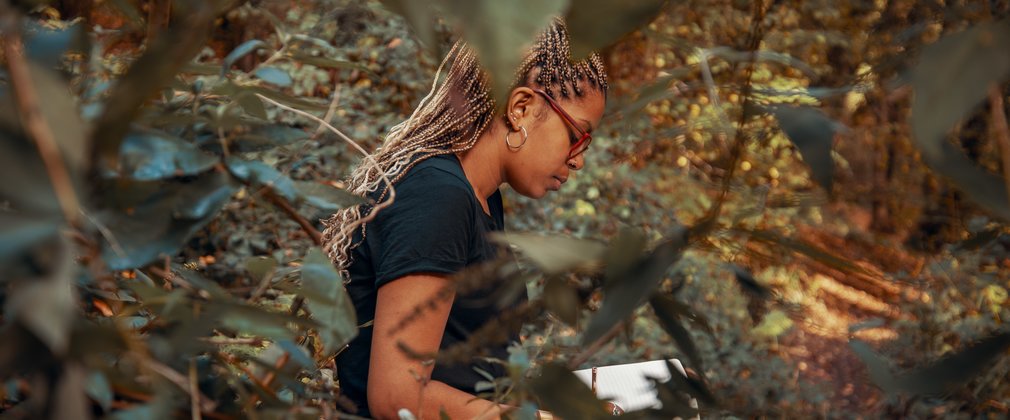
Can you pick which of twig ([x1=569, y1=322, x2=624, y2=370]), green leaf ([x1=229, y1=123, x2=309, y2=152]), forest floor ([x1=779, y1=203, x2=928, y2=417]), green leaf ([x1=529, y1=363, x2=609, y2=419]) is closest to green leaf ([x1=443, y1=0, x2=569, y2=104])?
twig ([x1=569, y1=322, x2=624, y2=370])

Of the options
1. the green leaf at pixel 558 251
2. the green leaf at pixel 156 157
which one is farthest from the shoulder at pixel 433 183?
the green leaf at pixel 558 251

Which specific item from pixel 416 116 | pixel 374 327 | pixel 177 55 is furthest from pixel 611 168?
pixel 177 55

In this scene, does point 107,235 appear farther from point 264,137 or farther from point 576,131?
point 576,131

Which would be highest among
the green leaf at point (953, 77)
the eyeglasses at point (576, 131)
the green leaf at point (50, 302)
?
the green leaf at point (953, 77)

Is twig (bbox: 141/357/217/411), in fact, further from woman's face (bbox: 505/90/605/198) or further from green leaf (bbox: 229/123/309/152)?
woman's face (bbox: 505/90/605/198)

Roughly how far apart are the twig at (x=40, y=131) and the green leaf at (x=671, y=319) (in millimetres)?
391

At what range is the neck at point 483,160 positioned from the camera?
1953mm

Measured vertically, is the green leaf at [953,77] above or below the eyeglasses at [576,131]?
above

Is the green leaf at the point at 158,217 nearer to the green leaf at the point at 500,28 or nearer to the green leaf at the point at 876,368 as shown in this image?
the green leaf at the point at 500,28

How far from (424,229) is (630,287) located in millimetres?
970

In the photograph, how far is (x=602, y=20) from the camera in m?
0.65

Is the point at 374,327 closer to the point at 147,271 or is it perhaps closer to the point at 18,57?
the point at 147,271

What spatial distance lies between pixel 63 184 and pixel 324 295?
10.9 inches

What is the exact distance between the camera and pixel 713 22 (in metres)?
6.29
